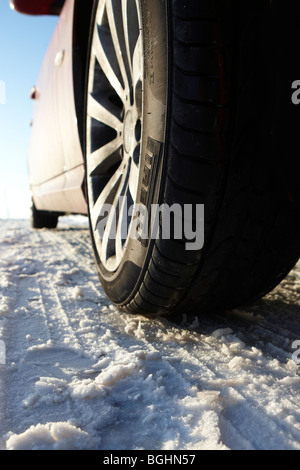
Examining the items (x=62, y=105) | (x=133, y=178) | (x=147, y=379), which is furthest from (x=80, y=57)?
(x=147, y=379)

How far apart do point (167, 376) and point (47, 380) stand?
1.00 feet

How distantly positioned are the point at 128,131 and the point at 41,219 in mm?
4181

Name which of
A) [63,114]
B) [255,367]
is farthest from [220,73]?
[63,114]

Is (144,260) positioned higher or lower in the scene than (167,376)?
higher

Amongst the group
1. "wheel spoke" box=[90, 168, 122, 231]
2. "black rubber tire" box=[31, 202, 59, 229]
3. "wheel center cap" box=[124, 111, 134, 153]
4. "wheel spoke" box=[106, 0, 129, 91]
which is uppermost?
"wheel spoke" box=[106, 0, 129, 91]

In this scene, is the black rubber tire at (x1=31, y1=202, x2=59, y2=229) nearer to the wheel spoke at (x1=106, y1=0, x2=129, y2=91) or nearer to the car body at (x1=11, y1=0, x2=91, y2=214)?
the car body at (x1=11, y1=0, x2=91, y2=214)

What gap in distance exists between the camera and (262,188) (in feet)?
2.98

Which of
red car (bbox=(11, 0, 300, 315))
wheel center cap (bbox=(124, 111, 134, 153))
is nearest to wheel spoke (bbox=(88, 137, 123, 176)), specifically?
wheel center cap (bbox=(124, 111, 134, 153))

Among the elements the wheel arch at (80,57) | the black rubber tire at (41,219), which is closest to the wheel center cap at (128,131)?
the wheel arch at (80,57)

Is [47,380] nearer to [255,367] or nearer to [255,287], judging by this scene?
[255,367]

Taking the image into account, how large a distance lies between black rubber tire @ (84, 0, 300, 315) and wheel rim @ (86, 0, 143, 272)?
253mm

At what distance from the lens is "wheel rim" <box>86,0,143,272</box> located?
48.8 inches

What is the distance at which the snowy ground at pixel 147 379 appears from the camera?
27.3 inches
